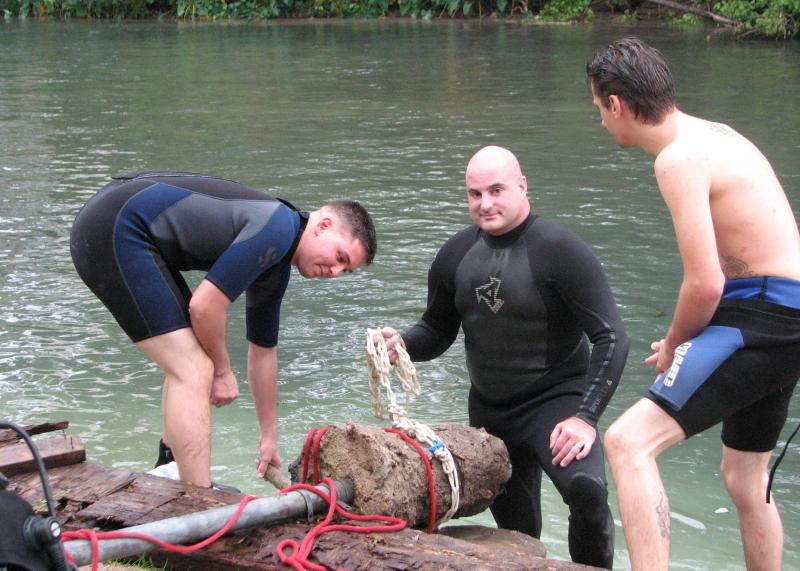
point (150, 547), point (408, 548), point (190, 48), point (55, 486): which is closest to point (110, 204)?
point (55, 486)

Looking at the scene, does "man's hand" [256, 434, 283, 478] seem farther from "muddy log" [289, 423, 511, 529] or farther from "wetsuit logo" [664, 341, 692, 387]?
"wetsuit logo" [664, 341, 692, 387]

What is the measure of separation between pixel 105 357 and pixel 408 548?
4559 millimetres

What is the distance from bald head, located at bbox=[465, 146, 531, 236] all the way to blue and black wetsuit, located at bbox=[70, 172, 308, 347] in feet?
2.51

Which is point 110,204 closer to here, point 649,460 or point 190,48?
point 649,460

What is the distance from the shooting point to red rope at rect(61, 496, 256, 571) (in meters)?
3.79

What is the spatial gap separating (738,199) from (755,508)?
129 cm

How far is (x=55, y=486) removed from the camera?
469cm

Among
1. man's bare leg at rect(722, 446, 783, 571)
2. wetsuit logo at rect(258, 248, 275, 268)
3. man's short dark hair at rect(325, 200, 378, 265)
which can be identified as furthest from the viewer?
man's short dark hair at rect(325, 200, 378, 265)

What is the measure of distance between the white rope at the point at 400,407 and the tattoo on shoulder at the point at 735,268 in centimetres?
135

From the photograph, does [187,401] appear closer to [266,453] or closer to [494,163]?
[266,453]

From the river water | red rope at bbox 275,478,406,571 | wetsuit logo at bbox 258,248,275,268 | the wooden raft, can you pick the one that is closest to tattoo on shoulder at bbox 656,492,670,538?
the wooden raft

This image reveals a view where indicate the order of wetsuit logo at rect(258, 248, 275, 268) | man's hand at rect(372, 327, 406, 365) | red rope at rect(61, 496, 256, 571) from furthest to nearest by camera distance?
man's hand at rect(372, 327, 406, 365)
wetsuit logo at rect(258, 248, 275, 268)
red rope at rect(61, 496, 256, 571)

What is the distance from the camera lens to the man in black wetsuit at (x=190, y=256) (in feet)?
15.5

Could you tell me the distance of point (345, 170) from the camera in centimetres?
1390
